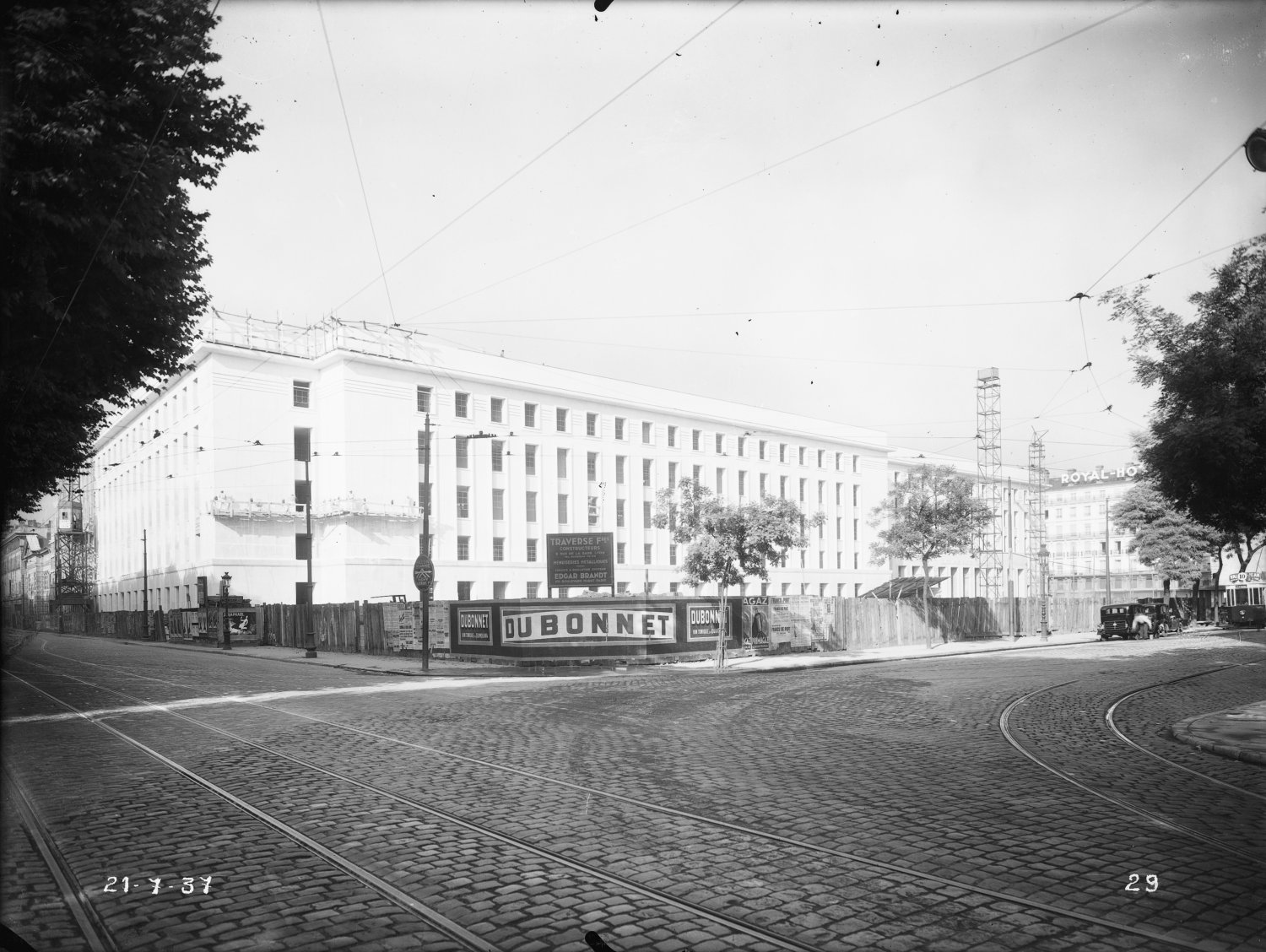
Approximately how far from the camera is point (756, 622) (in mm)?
32688

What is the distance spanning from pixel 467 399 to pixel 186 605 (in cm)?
2067

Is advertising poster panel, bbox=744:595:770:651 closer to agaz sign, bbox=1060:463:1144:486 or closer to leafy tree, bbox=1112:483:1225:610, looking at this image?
leafy tree, bbox=1112:483:1225:610

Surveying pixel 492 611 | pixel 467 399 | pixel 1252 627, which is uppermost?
pixel 467 399

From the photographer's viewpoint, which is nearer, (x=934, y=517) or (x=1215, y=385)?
(x=1215, y=385)

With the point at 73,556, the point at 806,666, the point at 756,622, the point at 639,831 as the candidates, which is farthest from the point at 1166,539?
the point at 73,556

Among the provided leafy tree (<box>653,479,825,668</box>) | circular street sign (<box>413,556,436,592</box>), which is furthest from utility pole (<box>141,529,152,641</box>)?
leafy tree (<box>653,479,825,668</box>)

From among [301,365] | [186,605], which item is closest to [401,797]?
[301,365]

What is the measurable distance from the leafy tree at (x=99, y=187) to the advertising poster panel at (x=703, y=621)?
1842 centimetres

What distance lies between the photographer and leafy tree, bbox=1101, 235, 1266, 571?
16000 millimetres

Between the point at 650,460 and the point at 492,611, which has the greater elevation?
the point at 650,460

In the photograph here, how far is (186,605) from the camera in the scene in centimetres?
5412

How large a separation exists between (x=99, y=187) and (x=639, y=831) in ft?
33.6

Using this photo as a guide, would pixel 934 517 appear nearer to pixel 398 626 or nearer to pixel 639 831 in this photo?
pixel 398 626

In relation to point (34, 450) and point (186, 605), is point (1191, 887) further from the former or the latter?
point (186, 605)
